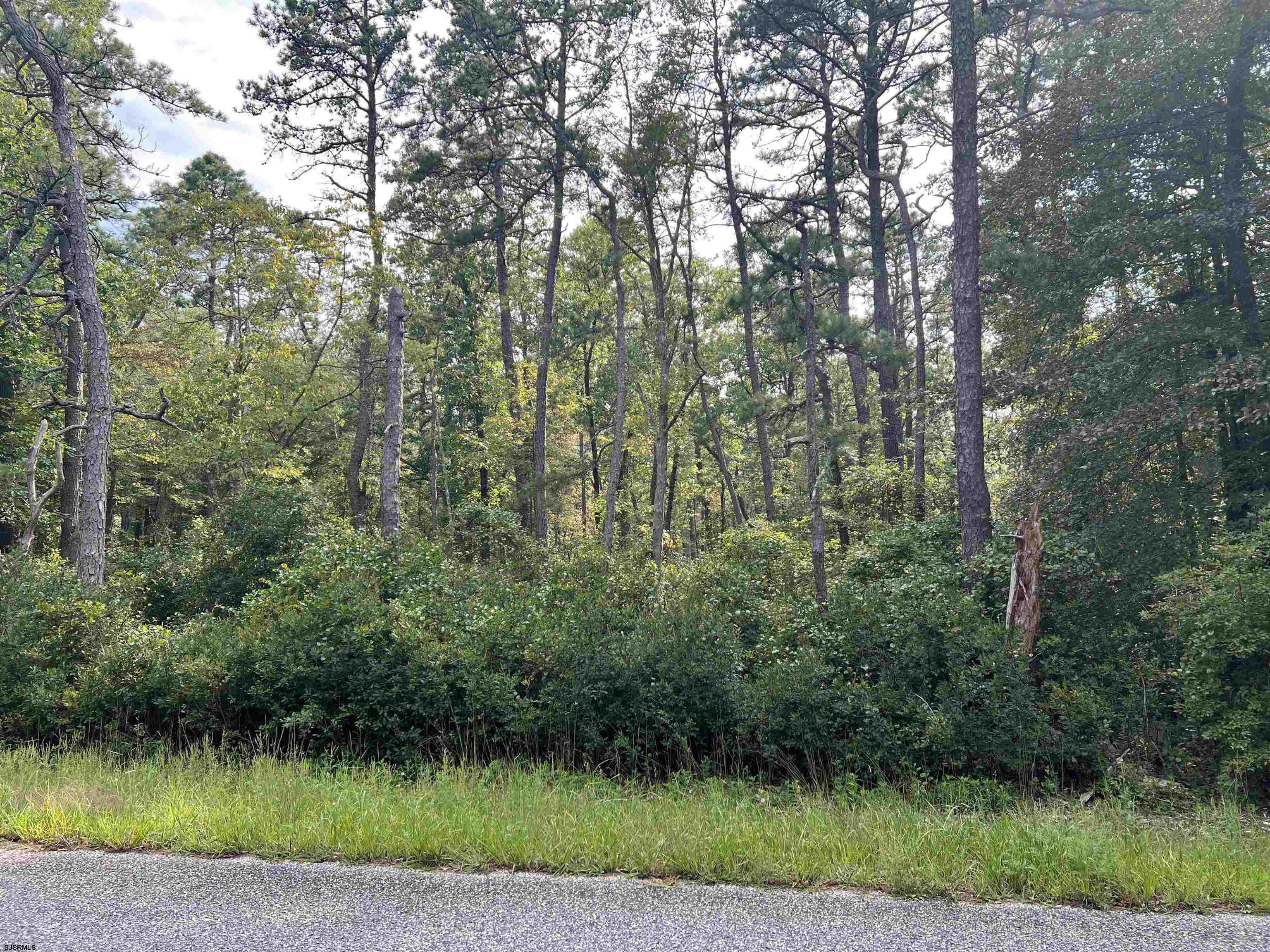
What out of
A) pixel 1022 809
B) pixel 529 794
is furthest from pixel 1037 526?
pixel 529 794

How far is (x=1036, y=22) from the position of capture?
12.5m

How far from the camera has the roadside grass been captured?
339cm

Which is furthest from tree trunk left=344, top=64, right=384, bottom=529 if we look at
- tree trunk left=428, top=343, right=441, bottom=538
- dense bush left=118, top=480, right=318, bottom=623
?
tree trunk left=428, top=343, right=441, bottom=538

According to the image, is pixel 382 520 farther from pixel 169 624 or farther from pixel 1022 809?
pixel 1022 809

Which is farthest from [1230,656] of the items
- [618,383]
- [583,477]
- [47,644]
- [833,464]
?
[583,477]

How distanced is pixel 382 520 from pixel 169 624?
3.57 metres

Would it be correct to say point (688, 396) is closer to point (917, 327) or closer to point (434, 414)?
point (917, 327)

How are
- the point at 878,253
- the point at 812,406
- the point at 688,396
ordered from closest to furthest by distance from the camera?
1. the point at 812,406
2. the point at 878,253
3. the point at 688,396

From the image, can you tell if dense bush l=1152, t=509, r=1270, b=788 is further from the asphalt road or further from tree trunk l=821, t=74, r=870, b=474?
tree trunk l=821, t=74, r=870, b=474

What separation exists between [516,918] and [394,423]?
10.6 meters

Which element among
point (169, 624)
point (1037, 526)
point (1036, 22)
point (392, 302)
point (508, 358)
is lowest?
point (169, 624)

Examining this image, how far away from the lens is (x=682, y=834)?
391 centimetres

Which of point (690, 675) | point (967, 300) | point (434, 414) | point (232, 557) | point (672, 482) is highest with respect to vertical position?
point (434, 414)

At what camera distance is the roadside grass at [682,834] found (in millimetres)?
3391
